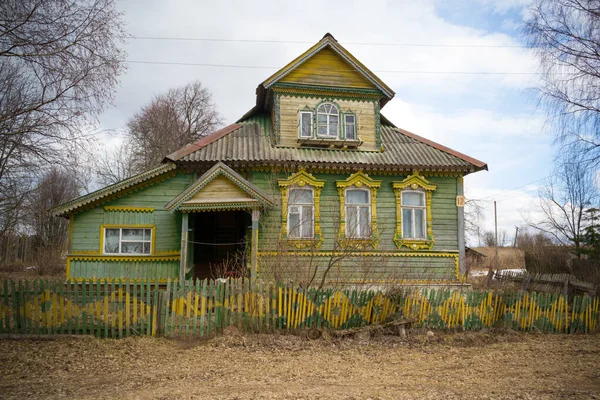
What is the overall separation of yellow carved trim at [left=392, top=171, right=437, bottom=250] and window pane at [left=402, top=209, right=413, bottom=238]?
0.20 m

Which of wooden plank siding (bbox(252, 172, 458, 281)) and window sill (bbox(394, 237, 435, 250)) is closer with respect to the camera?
wooden plank siding (bbox(252, 172, 458, 281))

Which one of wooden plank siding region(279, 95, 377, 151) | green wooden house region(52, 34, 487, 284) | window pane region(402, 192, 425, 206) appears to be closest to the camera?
green wooden house region(52, 34, 487, 284)

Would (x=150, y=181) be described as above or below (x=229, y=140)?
below

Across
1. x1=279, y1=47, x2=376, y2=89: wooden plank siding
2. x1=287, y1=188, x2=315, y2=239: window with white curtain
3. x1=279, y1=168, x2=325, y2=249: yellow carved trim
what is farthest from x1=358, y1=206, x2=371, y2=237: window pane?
x1=279, y1=47, x2=376, y2=89: wooden plank siding

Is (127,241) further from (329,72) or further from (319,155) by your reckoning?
(329,72)

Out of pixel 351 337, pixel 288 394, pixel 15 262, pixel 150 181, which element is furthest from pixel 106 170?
pixel 288 394

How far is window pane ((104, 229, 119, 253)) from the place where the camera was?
45.5ft

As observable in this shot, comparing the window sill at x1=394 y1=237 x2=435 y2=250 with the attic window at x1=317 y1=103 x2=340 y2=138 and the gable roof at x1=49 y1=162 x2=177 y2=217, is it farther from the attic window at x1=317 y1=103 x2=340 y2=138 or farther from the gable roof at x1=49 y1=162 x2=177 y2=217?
the gable roof at x1=49 y1=162 x2=177 y2=217

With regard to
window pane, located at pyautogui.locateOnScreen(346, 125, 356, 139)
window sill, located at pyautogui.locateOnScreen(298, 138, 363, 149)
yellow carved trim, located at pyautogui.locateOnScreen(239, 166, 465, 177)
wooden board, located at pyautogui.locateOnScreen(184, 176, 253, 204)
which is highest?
window pane, located at pyautogui.locateOnScreen(346, 125, 356, 139)

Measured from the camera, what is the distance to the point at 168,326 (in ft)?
30.8

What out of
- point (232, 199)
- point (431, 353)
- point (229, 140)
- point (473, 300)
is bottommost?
point (431, 353)

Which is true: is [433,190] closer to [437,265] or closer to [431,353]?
[437,265]

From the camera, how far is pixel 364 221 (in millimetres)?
14664

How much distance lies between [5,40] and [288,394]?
7923mm
